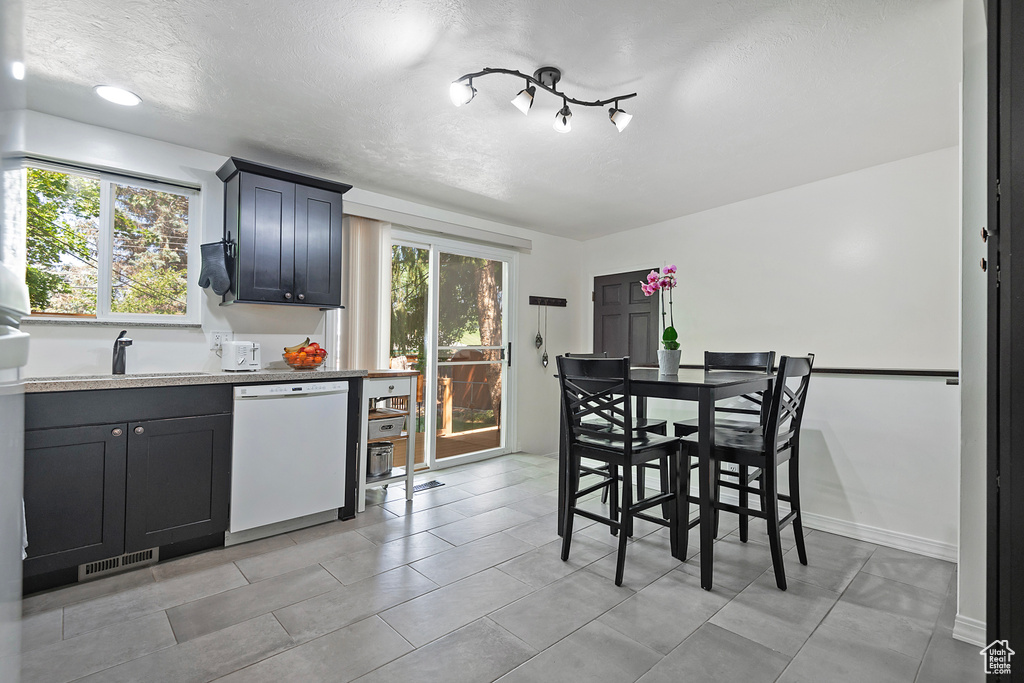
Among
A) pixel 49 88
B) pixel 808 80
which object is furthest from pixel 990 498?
pixel 49 88

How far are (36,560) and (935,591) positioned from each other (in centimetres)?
400

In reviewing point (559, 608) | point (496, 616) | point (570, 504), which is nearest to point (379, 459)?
point (570, 504)

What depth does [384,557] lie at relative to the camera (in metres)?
2.51

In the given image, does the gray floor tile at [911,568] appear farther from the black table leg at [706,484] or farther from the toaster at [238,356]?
the toaster at [238,356]

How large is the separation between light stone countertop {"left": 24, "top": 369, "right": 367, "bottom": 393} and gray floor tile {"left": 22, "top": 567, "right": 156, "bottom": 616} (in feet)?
2.99

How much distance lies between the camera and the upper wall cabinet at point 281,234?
115 inches

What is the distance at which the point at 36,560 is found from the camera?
2055 mm

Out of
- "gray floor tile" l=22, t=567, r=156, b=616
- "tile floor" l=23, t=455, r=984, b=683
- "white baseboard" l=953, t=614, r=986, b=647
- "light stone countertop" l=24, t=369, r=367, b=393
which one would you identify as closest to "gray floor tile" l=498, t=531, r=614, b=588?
"tile floor" l=23, t=455, r=984, b=683

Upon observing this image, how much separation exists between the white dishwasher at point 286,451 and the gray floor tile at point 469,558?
35.9 inches

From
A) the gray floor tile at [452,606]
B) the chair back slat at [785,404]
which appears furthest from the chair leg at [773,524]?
the gray floor tile at [452,606]

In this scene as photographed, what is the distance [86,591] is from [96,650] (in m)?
0.61

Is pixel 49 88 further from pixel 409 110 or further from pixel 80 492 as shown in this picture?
pixel 80 492

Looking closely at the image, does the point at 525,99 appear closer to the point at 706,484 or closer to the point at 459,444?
the point at 706,484

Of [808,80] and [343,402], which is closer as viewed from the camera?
[808,80]
